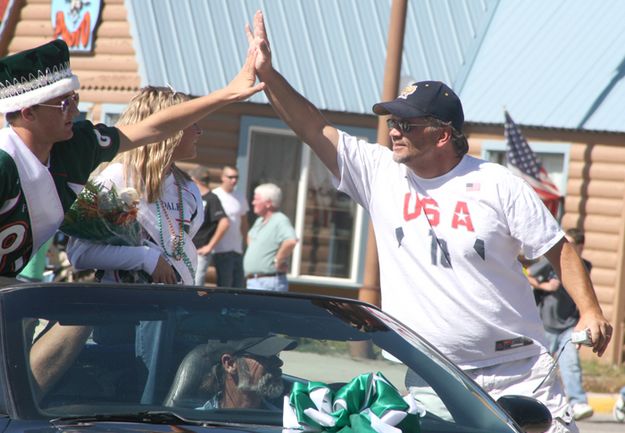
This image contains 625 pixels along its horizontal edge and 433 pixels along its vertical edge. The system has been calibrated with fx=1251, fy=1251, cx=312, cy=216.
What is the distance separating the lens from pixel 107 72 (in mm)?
16500

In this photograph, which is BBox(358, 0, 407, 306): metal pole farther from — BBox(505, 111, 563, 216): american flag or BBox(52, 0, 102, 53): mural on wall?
BBox(52, 0, 102, 53): mural on wall

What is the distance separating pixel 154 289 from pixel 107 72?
1297 centimetres

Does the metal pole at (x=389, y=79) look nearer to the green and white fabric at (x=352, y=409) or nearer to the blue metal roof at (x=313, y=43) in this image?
the blue metal roof at (x=313, y=43)

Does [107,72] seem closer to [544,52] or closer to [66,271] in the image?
[66,271]

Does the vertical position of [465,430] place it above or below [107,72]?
below

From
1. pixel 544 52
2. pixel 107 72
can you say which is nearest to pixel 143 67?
pixel 107 72

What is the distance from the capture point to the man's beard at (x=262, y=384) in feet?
12.0

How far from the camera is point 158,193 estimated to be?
5.67 meters

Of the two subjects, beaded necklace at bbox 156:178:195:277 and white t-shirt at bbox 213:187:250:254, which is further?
white t-shirt at bbox 213:187:250:254

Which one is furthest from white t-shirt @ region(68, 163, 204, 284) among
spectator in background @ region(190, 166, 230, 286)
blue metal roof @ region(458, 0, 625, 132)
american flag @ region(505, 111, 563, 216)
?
blue metal roof @ region(458, 0, 625, 132)

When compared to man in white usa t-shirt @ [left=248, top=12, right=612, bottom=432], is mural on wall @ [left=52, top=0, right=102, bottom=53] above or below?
above

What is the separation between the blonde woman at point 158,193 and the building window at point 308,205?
999 centimetres

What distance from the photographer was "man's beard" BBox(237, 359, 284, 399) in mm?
3654

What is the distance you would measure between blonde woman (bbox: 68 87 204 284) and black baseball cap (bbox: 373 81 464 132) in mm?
1095
